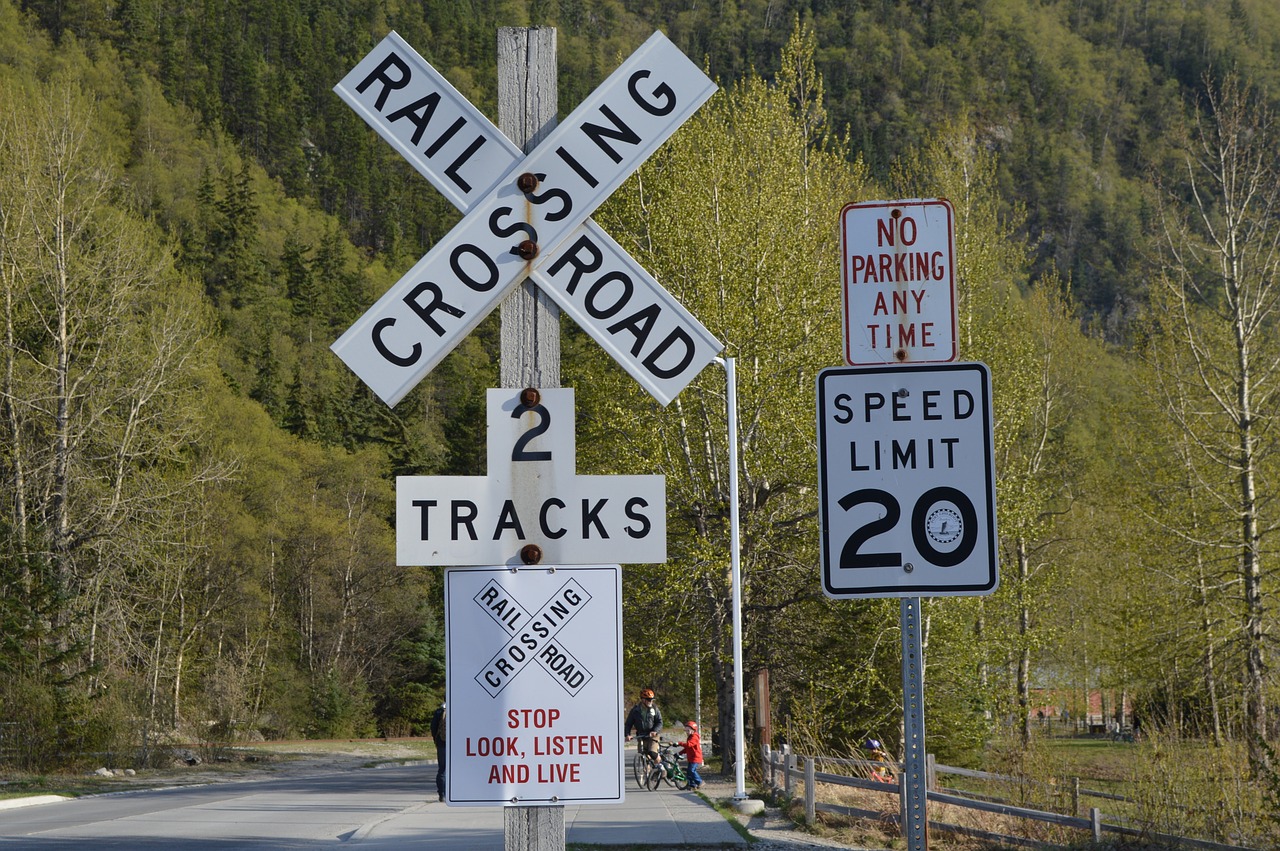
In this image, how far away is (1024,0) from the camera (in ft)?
583

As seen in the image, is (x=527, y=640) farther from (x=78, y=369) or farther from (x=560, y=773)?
(x=78, y=369)

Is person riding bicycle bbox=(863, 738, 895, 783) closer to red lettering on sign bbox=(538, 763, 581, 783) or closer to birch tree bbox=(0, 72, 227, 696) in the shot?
red lettering on sign bbox=(538, 763, 581, 783)

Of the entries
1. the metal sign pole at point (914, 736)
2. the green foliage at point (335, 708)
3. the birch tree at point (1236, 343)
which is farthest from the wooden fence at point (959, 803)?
the green foliage at point (335, 708)

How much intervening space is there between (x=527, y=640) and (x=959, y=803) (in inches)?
474

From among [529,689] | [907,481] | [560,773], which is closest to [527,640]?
[529,689]

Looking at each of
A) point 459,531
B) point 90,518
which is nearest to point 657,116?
point 459,531

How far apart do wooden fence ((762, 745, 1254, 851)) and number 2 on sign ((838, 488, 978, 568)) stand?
719cm

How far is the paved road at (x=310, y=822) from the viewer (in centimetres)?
1542

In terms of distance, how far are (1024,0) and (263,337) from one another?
5211 inches

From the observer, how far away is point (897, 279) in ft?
13.2

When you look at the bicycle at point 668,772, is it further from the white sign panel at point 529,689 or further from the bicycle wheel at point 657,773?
the white sign panel at point 529,689

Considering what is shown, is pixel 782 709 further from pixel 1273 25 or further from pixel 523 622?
pixel 1273 25

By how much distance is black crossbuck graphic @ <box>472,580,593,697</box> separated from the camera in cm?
372

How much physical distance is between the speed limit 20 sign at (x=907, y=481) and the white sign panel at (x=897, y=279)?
0.37 feet
